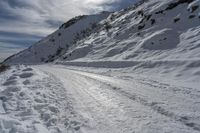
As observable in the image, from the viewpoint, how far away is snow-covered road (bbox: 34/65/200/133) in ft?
21.3

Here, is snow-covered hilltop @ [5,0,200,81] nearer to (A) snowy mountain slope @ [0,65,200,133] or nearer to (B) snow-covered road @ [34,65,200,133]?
(B) snow-covered road @ [34,65,200,133]

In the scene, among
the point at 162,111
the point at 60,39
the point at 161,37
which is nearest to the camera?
the point at 162,111

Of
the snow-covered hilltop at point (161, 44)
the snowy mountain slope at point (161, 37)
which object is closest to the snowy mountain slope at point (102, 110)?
the snow-covered hilltop at point (161, 44)

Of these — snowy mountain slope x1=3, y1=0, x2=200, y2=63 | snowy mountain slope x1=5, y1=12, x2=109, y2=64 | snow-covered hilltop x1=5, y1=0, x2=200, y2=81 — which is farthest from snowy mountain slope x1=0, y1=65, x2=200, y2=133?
snowy mountain slope x1=5, y1=12, x2=109, y2=64

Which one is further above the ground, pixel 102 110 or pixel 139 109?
pixel 139 109

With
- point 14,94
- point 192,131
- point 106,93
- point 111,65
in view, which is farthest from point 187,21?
point 192,131

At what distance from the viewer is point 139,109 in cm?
802

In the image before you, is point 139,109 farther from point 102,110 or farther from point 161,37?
point 161,37

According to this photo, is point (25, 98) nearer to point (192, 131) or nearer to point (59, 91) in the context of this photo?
point (59, 91)

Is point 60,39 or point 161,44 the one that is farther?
point 60,39

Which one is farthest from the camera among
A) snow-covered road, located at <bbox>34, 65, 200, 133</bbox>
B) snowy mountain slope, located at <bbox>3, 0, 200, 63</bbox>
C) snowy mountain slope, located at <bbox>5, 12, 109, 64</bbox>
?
snowy mountain slope, located at <bbox>5, 12, 109, 64</bbox>

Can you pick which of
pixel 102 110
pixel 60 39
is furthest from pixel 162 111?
pixel 60 39

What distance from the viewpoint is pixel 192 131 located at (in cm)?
595

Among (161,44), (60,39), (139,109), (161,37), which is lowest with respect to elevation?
(139,109)
